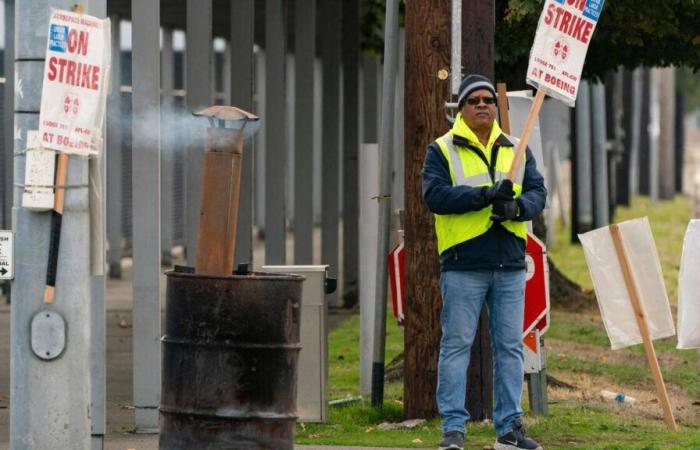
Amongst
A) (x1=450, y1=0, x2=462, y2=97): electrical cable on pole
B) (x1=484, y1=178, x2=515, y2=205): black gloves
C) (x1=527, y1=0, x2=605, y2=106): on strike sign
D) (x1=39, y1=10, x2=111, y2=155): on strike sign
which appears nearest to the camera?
(x1=39, y1=10, x2=111, y2=155): on strike sign

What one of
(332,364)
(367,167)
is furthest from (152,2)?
(332,364)

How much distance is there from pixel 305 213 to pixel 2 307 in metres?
3.25

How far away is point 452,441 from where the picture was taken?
8.42 meters

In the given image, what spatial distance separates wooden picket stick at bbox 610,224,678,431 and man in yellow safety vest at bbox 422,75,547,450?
1307mm

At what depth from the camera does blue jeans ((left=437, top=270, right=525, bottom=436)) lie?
8.41 m

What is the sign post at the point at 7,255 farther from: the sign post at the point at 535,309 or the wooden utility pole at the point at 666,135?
the wooden utility pole at the point at 666,135

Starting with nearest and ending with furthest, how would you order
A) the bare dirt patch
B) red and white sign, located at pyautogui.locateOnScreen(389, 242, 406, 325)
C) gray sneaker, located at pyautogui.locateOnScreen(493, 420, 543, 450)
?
gray sneaker, located at pyautogui.locateOnScreen(493, 420, 543, 450)
red and white sign, located at pyautogui.locateOnScreen(389, 242, 406, 325)
the bare dirt patch

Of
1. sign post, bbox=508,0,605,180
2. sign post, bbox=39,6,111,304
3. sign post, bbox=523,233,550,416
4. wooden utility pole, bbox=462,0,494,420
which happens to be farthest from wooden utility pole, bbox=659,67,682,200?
sign post, bbox=39,6,111,304

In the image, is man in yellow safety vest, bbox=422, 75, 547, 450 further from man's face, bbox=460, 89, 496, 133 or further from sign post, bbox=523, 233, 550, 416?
sign post, bbox=523, 233, 550, 416

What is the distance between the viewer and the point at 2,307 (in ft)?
56.7

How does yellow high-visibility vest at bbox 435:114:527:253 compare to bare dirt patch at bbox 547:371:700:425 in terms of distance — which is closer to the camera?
yellow high-visibility vest at bbox 435:114:527:253

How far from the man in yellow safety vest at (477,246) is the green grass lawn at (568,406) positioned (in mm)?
433

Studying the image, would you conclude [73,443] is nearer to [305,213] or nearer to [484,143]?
[484,143]

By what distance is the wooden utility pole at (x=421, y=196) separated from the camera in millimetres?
9477
